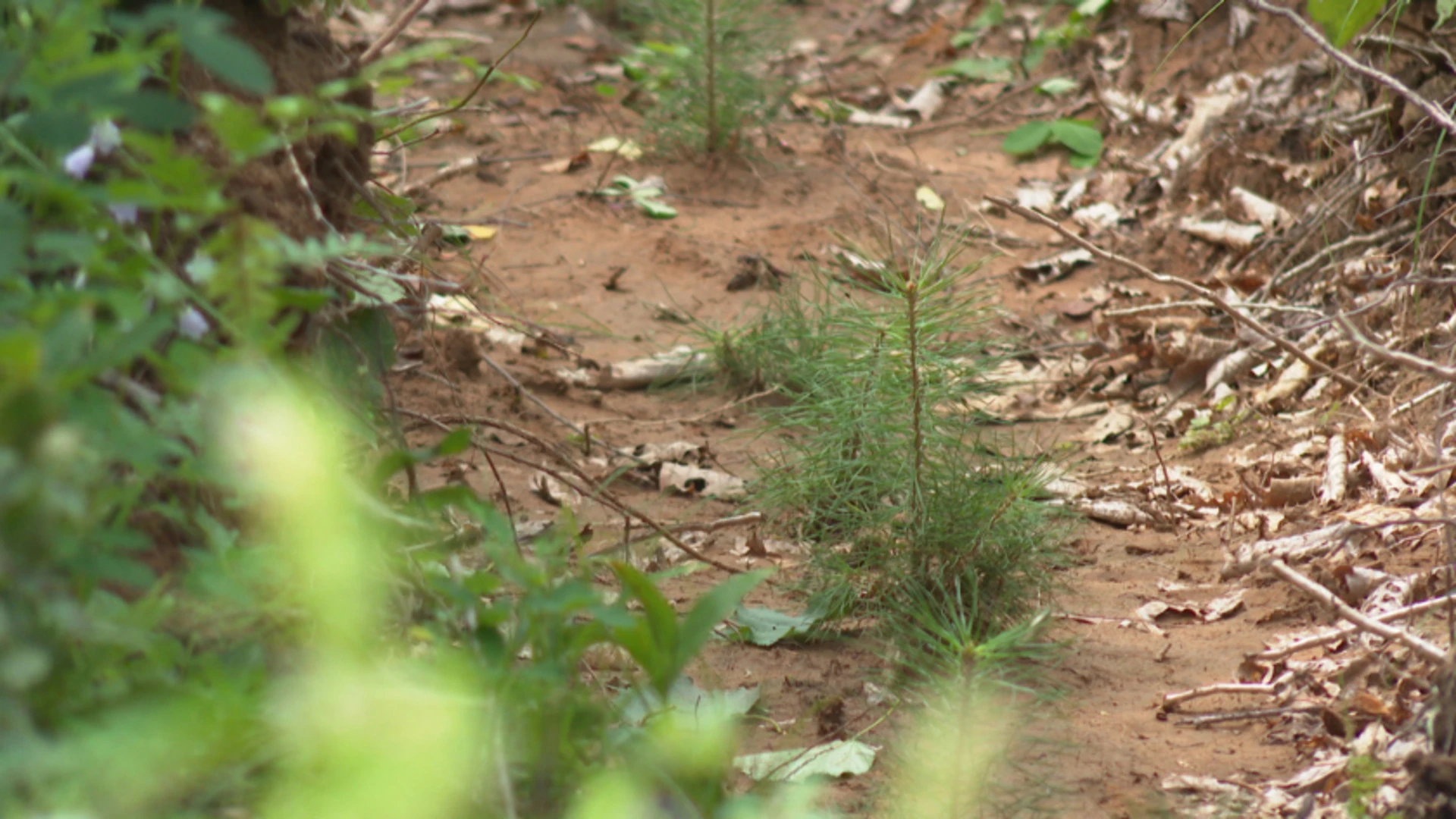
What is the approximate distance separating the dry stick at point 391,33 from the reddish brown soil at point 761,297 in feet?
1.69

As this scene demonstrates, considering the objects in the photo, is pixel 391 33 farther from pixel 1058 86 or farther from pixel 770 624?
pixel 1058 86

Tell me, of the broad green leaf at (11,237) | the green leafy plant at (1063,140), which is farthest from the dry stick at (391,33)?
the green leafy plant at (1063,140)

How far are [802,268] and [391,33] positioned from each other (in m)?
2.88

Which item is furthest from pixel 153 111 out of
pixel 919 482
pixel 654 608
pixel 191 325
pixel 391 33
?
pixel 919 482

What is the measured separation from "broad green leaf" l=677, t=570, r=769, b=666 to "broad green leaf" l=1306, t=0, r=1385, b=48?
2118 mm

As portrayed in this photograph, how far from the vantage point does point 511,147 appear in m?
5.74

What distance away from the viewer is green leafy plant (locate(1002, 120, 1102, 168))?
562cm

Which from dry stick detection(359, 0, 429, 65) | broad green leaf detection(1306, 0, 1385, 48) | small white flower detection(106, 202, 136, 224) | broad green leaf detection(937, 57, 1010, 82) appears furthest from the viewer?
broad green leaf detection(937, 57, 1010, 82)

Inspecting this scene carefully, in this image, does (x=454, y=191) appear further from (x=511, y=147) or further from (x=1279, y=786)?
(x=1279, y=786)

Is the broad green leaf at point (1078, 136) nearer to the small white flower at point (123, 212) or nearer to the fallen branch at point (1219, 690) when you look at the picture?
the fallen branch at point (1219, 690)

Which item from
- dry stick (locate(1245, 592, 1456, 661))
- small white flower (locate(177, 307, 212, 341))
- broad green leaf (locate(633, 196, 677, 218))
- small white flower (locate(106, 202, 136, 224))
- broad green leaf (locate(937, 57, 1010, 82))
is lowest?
broad green leaf (locate(633, 196, 677, 218))

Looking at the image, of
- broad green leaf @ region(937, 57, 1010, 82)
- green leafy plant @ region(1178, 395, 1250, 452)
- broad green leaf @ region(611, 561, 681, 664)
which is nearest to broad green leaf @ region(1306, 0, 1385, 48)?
green leafy plant @ region(1178, 395, 1250, 452)

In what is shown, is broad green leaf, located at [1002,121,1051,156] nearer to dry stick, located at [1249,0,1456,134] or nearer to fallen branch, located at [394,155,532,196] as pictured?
fallen branch, located at [394,155,532,196]

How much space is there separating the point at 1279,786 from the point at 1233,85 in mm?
4248
